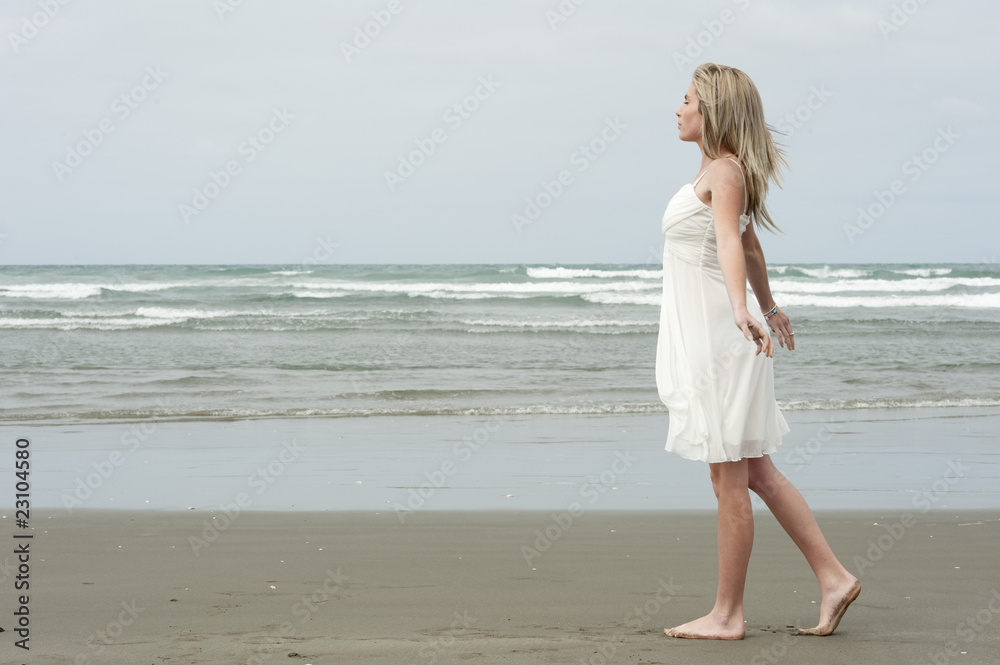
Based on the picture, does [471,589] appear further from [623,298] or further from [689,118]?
[623,298]

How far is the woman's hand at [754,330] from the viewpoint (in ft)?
7.95

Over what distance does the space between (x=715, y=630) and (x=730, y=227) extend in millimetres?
1292

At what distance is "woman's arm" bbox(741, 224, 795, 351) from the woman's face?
343 mm

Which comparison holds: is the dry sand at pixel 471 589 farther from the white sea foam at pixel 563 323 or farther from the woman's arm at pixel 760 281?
the white sea foam at pixel 563 323

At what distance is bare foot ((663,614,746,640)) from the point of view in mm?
2785

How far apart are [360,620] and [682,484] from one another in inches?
121

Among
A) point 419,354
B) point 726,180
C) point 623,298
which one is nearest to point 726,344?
point 726,180

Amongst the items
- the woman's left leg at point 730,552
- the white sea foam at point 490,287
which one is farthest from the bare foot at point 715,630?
the white sea foam at point 490,287

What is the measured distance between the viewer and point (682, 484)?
5.63 meters

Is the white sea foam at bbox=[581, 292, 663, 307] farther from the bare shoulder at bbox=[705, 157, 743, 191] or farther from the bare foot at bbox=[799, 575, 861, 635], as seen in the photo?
the bare shoulder at bbox=[705, 157, 743, 191]

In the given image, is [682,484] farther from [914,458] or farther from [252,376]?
[252,376]

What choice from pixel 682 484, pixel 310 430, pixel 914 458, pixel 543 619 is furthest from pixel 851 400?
pixel 543 619

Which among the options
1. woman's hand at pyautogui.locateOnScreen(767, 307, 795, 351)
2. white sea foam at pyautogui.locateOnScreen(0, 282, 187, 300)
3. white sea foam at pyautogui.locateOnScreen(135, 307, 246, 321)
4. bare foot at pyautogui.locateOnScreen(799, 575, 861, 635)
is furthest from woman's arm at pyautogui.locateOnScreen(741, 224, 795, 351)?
white sea foam at pyautogui.locateOnScreen(0, 282, 187, 300)

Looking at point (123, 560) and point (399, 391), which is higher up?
point (399, 391)
